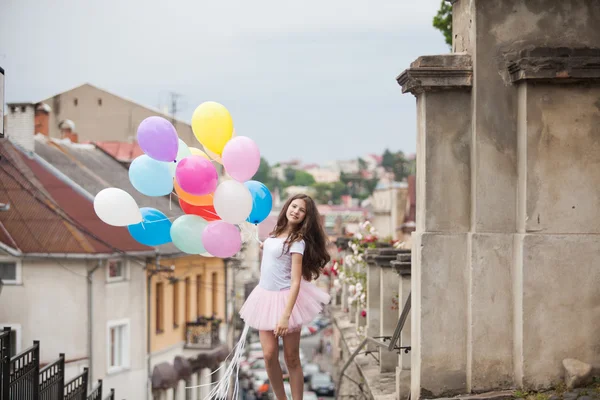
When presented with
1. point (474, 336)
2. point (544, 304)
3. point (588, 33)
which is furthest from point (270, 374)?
point (588, 33)

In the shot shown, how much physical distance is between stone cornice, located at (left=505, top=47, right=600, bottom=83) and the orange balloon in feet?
10.5

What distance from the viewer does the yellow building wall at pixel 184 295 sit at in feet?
106

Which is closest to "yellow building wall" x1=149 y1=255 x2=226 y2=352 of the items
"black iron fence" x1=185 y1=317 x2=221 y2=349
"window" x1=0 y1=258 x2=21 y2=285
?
"black iron fence" x1=185 y1=317 x2=221 y2=349

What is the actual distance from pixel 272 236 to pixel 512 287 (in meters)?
2.08

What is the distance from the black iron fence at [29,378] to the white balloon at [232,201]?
7.46 feet

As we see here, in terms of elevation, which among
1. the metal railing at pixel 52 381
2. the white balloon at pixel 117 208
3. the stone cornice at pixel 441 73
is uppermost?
the stone cornice at pixel 441 73

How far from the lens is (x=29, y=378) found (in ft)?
33.2

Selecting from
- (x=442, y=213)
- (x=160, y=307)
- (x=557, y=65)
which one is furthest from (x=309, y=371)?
(x=557, y=65)

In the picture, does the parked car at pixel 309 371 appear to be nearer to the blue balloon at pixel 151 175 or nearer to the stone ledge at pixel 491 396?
the blue balloon at pixel 151 175

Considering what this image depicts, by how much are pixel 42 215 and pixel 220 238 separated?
20989mm

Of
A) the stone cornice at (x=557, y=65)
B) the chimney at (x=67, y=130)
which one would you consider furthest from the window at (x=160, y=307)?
the stone cornice at (x=557, y=65)

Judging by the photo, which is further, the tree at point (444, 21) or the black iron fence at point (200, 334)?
the black iron fence at point (200, 334)

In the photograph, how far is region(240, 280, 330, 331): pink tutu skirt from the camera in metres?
8.01

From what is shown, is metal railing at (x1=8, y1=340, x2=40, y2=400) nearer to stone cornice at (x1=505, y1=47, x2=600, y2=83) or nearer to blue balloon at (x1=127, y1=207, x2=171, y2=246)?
blue balloon at (x1=127, y1=207, x2=171, y2=246)
